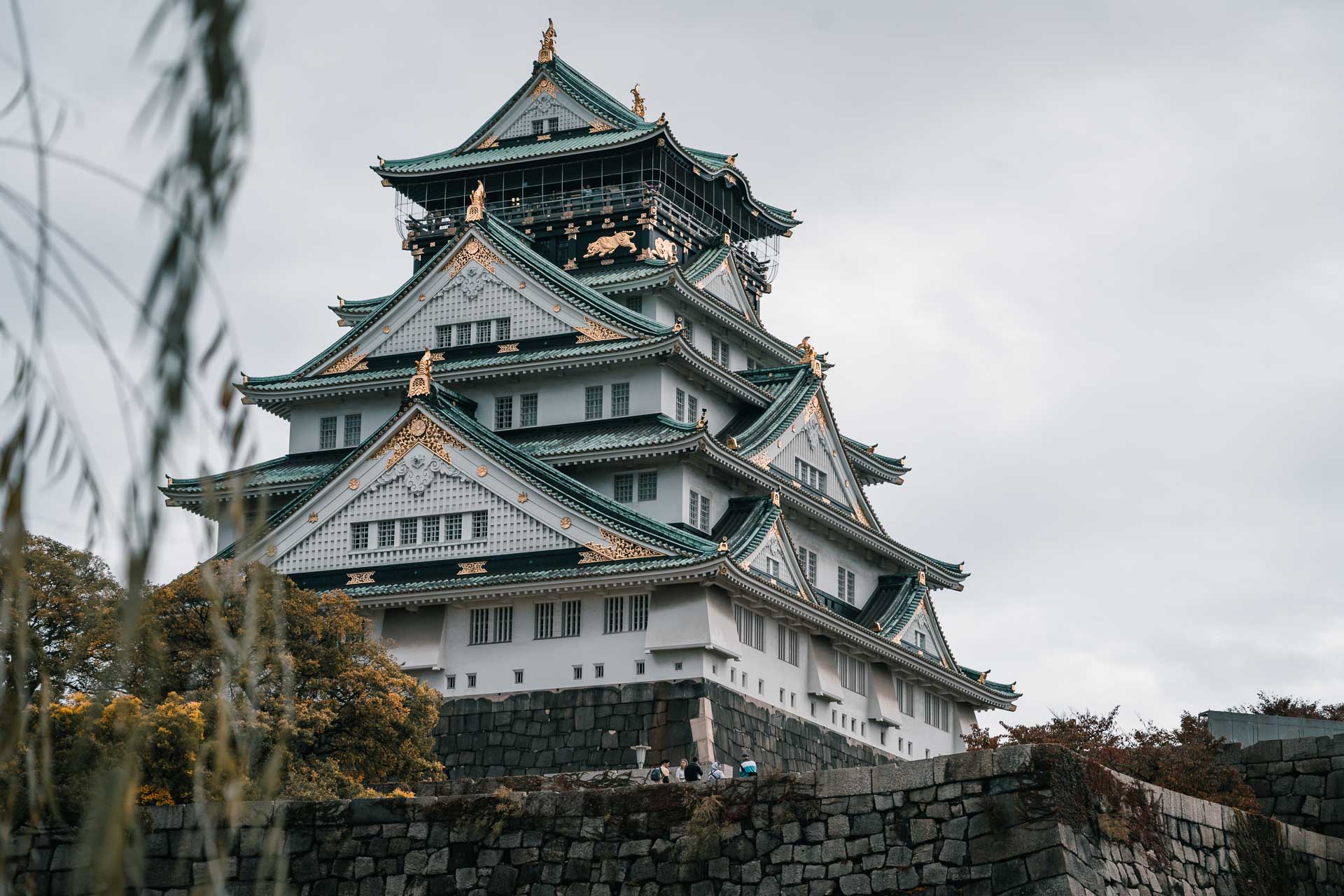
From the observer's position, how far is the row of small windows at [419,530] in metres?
48.5

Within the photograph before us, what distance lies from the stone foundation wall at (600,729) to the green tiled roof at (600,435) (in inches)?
286

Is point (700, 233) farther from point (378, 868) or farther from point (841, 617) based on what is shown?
point (378, 868)

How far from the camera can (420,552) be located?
1918 inches

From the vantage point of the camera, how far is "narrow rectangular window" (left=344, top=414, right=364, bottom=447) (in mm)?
55812

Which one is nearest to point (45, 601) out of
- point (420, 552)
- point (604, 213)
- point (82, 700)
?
point (82, 700)

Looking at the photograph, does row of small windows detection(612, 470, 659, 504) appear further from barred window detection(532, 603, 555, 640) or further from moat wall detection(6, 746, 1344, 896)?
moat wall detection(6, 746, 1344, 896)

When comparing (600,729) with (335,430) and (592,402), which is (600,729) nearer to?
(592,402)

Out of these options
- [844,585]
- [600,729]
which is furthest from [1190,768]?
[844,585]

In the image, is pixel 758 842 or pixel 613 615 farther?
pixel 613 615

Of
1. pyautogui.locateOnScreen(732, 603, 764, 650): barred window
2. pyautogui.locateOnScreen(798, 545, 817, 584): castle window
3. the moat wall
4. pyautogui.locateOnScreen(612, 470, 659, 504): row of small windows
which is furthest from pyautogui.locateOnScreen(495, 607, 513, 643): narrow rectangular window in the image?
the moat wall

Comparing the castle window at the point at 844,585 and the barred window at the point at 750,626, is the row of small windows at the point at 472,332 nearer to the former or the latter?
the barred window at the point at 750,626

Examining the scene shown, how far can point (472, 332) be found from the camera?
5541cm

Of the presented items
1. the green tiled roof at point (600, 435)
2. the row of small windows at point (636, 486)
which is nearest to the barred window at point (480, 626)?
the green tiled roof at point (600, 435)

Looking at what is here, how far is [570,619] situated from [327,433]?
41.1 ft
